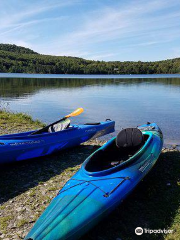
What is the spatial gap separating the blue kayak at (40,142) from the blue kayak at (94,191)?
2.51 m

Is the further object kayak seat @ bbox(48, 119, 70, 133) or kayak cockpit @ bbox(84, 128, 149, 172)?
kayak seat @ bbox(48, 119, 70, 133)

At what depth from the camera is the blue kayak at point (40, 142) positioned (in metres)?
8.06

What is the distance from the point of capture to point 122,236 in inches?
197

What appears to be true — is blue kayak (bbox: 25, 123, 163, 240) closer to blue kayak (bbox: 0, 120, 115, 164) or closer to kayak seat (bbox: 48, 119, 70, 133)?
blue kayak (bbox: 0, 120, 115, 164)

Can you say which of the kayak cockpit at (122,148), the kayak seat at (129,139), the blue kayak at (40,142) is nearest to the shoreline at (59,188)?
the blue kayak at (40,142)

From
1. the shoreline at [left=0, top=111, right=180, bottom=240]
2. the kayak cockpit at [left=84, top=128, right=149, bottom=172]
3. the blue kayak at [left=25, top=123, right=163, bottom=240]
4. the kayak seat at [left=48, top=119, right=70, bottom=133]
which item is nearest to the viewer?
the blue kayak at [left=25, top=123, right=163, bottom=240]

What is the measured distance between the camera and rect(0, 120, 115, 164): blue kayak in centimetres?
806

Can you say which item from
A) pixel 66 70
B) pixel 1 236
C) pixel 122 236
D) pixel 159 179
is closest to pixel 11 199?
pixel 1 236

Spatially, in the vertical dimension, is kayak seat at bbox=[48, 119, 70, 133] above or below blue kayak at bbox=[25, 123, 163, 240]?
above

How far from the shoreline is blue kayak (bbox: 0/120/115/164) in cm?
38

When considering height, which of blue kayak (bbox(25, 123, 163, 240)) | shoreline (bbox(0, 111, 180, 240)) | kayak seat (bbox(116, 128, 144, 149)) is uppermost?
kayak seat (bbox(116, 128, 144, 149))

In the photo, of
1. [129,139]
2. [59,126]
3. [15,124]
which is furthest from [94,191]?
[15,124]

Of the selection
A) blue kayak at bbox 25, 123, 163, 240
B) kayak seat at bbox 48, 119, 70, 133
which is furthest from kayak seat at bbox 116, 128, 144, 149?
kayak seat at bbox 48, 119, 70, 133

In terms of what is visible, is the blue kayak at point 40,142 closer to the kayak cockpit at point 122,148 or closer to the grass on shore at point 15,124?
the kayak cockpit at point 122,148
